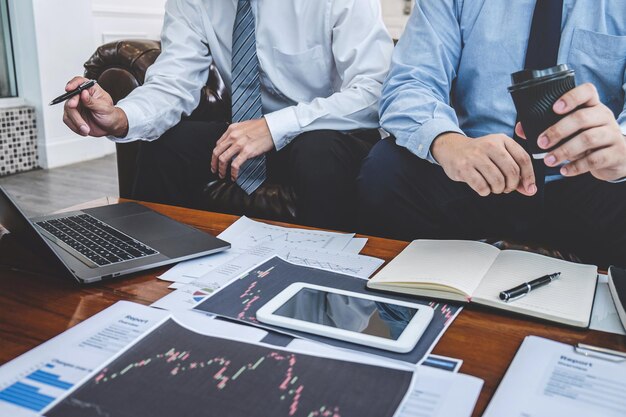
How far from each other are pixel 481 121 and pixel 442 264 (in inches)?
22.2

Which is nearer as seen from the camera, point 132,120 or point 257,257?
point 257,257

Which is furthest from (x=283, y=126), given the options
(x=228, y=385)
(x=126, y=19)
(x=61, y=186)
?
(x=126, y=19)

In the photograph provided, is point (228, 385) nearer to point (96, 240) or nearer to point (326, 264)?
point (326, 264)

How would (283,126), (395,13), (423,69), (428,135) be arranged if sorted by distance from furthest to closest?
1. (395,13)
2. (283,126)
3. (423,69)
4. (428,135)

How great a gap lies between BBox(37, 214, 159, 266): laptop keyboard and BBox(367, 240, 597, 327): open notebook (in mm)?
339

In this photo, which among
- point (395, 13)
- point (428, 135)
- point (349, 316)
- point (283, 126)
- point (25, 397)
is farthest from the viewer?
point (395, 13)

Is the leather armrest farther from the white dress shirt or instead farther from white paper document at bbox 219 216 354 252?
white paper document at bbox 219 216 354 252

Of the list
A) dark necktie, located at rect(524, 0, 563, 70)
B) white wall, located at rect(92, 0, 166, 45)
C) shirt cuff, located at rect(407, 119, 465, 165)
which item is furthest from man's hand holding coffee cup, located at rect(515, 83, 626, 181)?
white wall, located at rect(92, 0, 166, 45)

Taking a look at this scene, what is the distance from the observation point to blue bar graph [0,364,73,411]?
1.57ft

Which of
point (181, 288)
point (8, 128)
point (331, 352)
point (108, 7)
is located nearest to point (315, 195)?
point (181, 288)

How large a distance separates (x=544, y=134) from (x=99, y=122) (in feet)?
2.91

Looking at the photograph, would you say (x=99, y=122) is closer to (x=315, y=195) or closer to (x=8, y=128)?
(x=315, y=195)

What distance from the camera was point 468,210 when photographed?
1.13 meters

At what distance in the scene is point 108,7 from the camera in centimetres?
345
